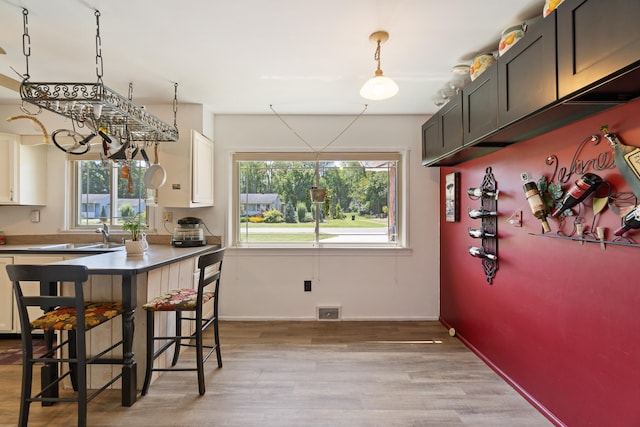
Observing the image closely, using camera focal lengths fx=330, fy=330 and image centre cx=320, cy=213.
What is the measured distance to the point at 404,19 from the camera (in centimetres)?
192

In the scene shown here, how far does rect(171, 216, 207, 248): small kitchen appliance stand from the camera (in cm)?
319

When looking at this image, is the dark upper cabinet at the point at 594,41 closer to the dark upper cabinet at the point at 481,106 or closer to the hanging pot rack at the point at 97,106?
the dark upper cabinet at the point at 481,106

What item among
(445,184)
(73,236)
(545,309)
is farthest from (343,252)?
(73,236)

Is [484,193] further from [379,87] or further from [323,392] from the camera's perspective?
[323,392]

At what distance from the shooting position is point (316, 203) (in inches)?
147

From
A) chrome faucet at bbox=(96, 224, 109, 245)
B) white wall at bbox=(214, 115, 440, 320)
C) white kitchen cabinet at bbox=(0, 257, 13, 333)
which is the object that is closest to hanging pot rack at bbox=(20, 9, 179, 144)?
white wall at bbox=(214, 115, 440, 320)

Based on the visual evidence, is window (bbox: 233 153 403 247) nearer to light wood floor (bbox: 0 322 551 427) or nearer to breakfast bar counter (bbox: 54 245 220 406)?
light wood floor (bbox: 0 322 551 427)

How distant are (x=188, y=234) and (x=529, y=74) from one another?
2.95 m

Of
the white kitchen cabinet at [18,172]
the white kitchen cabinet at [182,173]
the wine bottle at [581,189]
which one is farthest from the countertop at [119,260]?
the wine bottle at [581,189]

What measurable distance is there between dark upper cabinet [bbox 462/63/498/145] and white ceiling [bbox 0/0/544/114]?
288 millimetres

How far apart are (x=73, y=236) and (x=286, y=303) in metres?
2.35

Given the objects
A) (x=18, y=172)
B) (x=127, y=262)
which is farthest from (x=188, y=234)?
(x=18, y=172)

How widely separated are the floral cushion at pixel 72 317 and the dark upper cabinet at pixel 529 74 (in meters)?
2.51

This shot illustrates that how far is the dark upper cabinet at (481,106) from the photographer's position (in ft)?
6.32
